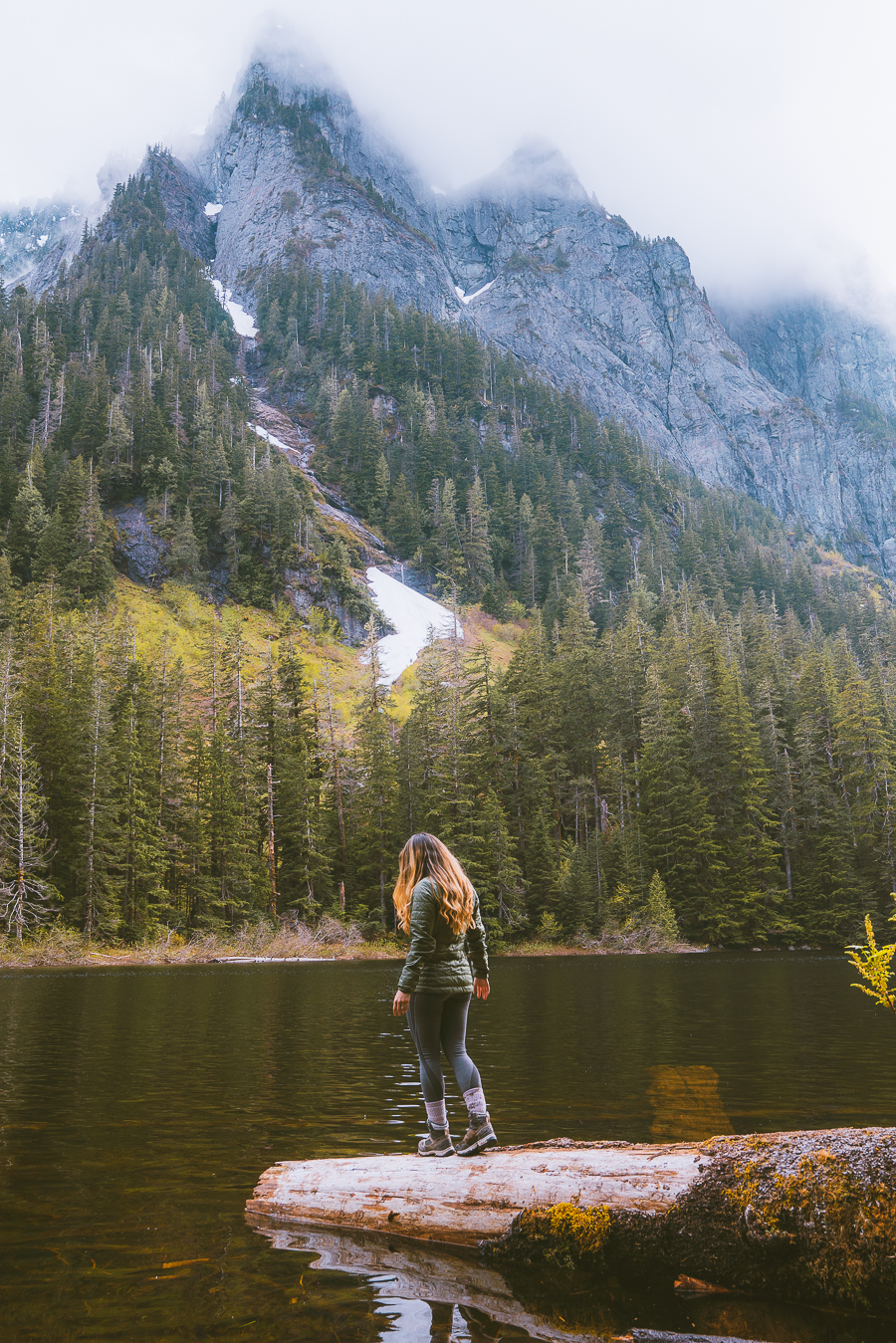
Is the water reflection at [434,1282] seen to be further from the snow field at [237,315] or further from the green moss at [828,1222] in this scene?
the snow field at [237,315]

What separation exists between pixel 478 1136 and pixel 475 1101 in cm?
23

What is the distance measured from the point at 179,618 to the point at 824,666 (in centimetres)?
5606

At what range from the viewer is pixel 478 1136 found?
19.4 feet

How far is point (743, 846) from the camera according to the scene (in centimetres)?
5231

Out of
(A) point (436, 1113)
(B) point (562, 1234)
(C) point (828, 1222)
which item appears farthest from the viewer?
(A) point (436, 1113)

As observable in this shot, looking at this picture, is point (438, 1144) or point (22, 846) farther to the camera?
point (22, 846)

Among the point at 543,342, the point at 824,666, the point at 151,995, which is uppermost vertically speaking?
the point at 543,342

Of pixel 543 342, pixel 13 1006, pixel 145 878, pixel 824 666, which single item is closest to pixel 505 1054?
pixel 13 1006

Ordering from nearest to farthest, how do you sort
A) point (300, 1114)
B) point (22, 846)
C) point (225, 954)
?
1. point (300, 1114)
2. point (22, 846)
3. point (225, 954)

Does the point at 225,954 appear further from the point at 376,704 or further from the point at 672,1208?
the point at 672,1208

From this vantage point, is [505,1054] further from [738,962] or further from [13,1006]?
[738,962]

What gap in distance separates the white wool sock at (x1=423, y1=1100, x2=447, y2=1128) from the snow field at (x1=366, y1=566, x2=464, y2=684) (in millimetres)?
72254

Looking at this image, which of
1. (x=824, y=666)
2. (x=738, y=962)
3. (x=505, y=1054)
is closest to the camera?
(x=505, y=1054)

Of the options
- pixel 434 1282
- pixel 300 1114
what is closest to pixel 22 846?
pixel 300 1114
